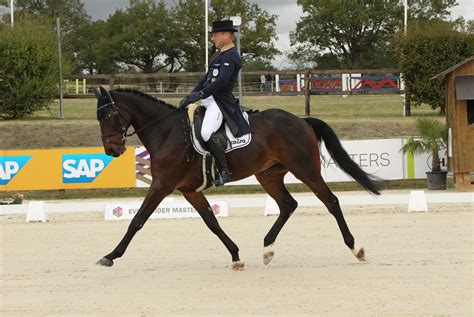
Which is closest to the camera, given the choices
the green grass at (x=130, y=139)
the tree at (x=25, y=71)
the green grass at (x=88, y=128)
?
the green grass at (x=130, y=139)

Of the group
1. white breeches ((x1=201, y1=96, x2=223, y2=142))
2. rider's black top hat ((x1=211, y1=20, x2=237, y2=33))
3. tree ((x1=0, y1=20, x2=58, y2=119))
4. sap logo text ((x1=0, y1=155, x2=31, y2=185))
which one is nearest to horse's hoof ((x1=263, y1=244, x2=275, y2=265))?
white breeches ((x1=201, y1=96, x2=223, y2=142))

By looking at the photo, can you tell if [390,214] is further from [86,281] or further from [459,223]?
[86,281]

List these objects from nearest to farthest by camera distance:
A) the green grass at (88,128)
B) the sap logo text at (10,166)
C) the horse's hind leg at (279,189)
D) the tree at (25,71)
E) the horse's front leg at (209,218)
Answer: the horse's front leg at (209,218), the horse's hind leg at (279,189), the sap logo text at (10,166), the green grass at (88,128), the tree at (25,71)

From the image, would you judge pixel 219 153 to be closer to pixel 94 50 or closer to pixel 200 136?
pixel 200 136

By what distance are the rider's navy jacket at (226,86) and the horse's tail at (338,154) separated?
994 mm

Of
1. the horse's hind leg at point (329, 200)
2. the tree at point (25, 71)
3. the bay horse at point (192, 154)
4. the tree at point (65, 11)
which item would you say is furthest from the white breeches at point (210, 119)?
the tree at point (65, 11)

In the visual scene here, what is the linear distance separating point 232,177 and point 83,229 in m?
4.32

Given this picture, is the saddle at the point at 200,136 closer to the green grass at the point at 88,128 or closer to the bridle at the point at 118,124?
the bridle at the point at 118,124

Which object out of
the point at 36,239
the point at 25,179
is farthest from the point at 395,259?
the point at 25,179

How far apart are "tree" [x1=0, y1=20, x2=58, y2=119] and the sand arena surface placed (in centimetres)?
1340

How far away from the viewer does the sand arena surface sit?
6.88m

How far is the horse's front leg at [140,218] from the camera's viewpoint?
27.2ft

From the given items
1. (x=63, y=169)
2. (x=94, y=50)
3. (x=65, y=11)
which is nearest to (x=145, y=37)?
(x=94, y=50)

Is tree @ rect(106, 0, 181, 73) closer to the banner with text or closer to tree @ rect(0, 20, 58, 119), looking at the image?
tree @ rect(0, 20, 58, 119)
